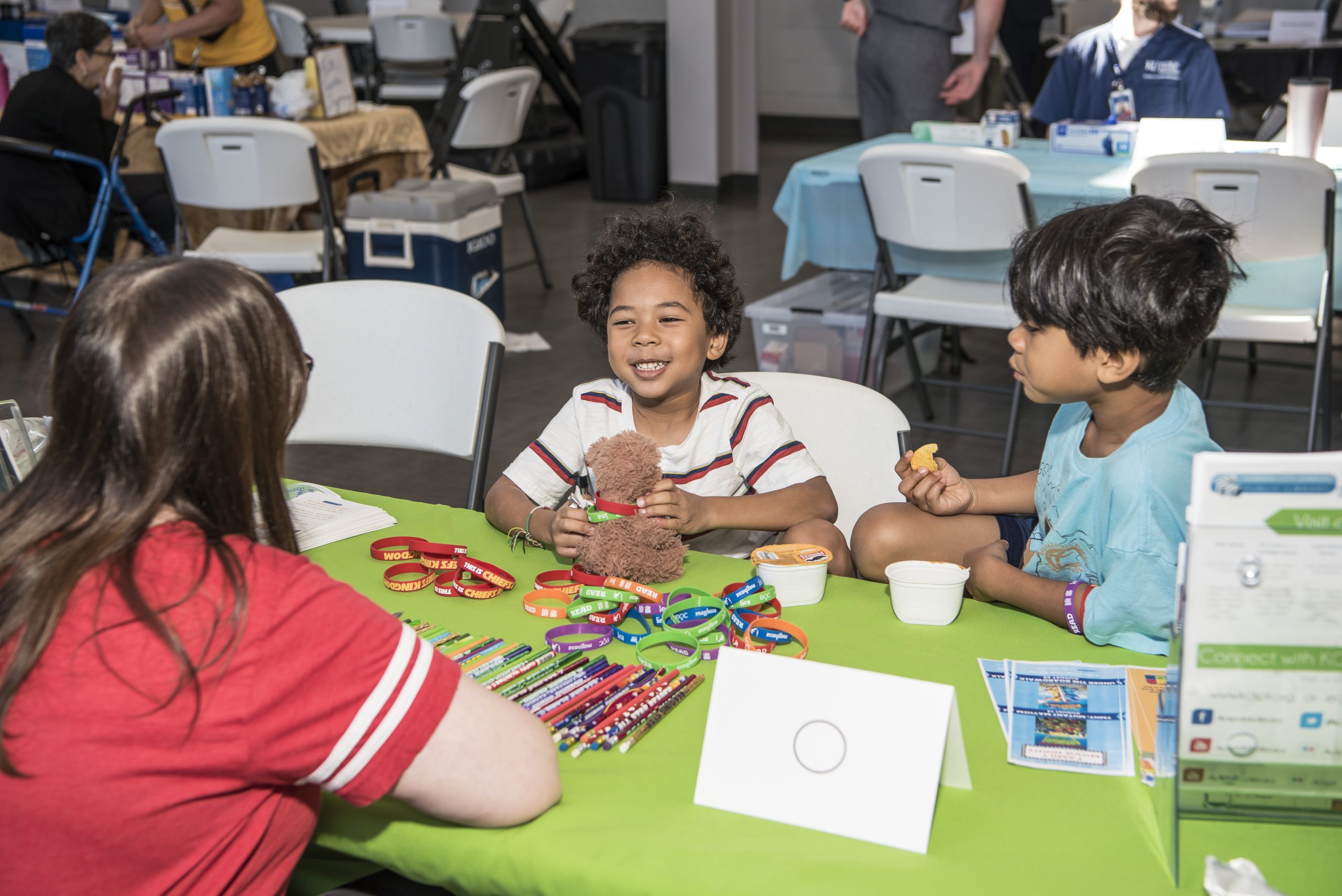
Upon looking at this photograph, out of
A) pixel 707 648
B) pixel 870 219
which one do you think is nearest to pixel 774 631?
pixel 707 648

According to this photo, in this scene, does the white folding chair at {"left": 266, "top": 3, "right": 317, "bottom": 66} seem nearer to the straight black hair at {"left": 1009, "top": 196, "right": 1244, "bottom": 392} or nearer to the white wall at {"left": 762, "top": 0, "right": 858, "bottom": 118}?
the white wall at {"left": 762, "top": 0, "right": 858, "bottom": 118}

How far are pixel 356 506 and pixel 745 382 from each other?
2.12ft

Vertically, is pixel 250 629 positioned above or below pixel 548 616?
above

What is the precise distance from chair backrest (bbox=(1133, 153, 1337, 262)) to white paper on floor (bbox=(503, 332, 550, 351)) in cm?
252

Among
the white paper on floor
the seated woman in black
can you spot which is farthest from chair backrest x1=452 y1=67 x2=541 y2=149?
the seated woman in black

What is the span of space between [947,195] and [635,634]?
92.3 inches

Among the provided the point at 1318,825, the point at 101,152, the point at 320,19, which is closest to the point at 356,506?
the point at 1318,825

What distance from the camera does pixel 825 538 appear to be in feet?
5.48

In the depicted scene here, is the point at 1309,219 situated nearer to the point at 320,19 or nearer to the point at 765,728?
the point at 765,728

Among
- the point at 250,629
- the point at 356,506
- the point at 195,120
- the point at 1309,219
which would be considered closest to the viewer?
the point at 250,629

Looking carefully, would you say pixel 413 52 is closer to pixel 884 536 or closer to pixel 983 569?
pixel 884 536

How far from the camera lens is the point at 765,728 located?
3.17 ft

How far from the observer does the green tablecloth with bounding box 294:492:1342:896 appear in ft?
2.89

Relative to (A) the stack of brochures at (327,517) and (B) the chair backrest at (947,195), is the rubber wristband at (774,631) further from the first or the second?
(B) the chair backrest at (947,195)
